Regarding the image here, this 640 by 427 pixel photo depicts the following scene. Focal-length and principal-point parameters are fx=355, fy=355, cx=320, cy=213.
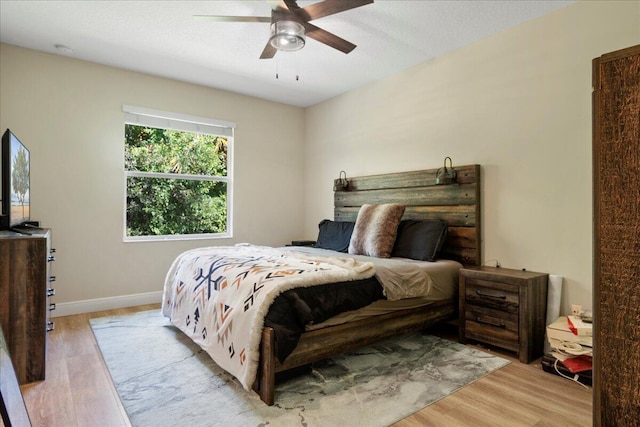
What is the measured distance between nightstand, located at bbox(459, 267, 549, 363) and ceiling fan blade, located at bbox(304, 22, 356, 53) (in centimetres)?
203

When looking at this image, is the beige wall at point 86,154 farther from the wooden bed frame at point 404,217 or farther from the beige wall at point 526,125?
the beige wall at point 526,125

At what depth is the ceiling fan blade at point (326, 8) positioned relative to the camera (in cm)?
217

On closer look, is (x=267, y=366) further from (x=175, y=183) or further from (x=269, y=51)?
(x=175, y=183)

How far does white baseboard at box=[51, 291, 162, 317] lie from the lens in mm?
3598

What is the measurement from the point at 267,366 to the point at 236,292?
50 cm

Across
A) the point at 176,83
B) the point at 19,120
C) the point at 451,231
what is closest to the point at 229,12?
the point at 176,83

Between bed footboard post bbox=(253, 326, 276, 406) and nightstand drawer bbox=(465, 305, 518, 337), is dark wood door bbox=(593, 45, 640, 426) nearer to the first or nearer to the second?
bed footboard post bbox=(253, 326, 276, 406)

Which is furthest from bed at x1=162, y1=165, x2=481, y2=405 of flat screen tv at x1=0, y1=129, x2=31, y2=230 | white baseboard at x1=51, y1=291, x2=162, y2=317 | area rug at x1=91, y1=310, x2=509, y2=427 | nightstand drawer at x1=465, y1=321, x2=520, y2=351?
flat screen tv at x1=0, y1=129, x2=31, y2=230

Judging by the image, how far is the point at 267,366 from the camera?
74.9 inches

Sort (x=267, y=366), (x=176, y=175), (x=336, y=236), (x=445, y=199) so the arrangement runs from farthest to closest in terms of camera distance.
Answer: (x=176, y=175) → (x=336, y=236) → (x=445, y=199) → (x=267, y=366)

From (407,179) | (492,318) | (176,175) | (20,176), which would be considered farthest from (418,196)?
(20,176)

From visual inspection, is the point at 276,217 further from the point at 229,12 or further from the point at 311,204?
the point at 229,12

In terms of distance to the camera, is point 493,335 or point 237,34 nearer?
point 493,335

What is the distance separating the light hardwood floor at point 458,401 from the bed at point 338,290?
62 centimetres
